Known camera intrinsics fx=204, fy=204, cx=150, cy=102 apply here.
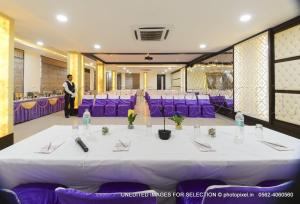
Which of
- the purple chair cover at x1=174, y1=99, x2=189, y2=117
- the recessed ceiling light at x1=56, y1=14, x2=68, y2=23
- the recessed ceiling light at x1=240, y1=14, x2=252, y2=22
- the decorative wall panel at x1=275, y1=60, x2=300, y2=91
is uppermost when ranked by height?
the recessed ceiling light at x1=56, y1=14, x2=68, y2=23

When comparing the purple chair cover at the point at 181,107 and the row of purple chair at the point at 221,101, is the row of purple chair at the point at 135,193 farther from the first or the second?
the row of purple chair at the point at 221,101

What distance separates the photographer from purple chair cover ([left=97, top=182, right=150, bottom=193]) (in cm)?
152

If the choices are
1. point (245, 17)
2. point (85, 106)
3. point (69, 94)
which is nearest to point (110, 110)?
point (85, 106)

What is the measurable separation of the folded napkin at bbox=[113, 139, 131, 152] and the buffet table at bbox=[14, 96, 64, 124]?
19.9 ft

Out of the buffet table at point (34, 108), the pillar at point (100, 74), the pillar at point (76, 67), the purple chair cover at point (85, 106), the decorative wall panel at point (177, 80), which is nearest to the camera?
the buffet table at point (34, 108)

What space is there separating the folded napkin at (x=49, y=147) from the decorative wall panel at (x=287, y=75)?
17.1 ft

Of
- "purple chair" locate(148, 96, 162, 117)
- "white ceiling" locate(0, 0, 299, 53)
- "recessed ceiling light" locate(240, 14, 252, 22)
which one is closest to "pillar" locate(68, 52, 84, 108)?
"white ceiling" locate(0, 0, 299, 53)

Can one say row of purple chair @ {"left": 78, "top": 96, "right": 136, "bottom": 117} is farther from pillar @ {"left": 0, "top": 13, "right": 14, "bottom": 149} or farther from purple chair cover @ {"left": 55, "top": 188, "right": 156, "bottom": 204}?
purple chair cover @ {"left": 55, "top": 188, "right": 156, "bottom": 204}

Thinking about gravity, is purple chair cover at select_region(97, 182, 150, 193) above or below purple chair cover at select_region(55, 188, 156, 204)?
below

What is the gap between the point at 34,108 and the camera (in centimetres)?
759

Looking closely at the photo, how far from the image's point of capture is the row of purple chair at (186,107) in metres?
8.42

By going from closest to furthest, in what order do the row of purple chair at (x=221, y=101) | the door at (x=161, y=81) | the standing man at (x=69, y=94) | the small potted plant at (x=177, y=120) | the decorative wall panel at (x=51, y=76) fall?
the small potted plant at (x=177, y=120), the standing man at (x=69, y=94), the row of purple chair at (x=221, y=101), the decorative wall panel at (x=51, y=76), the door at (x=161, y=81)

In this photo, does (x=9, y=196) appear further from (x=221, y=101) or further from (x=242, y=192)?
(x=221, y=101)

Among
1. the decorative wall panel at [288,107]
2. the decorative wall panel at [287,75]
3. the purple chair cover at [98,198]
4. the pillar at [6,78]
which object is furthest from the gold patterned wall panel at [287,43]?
the pillar at [6,78]
